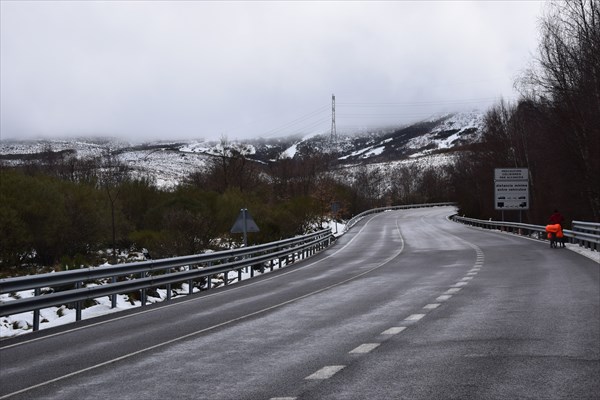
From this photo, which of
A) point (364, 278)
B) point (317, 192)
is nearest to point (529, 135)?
point (317, 192)

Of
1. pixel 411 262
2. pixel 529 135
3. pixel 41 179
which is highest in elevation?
pixel 529 135

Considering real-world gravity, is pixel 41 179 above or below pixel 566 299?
above

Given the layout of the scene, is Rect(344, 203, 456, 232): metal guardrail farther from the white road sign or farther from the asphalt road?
the asphalt road

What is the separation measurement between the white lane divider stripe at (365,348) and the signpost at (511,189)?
48.0 meters

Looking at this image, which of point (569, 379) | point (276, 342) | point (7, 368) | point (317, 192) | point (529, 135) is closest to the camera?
point (569, 379)

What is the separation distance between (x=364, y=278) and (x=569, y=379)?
1379 cm

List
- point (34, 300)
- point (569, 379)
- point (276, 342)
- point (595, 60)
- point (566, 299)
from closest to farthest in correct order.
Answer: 1. point (569, 379)
2. point (276, 342)
3. point (34, 300)
4. point (566, 299)
5. point (595, 60)

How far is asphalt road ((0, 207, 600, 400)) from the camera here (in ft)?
21.2

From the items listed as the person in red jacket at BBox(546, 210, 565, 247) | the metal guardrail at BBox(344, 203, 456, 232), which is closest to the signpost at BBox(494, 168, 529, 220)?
the metal guardrail at BBox(344, 203, 456, 232)

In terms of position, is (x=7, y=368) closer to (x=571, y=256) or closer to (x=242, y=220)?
(x=242, y=220)

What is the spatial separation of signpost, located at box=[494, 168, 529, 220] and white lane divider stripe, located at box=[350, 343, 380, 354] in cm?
4797

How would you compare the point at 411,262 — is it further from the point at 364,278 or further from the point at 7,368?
the point at 7,368

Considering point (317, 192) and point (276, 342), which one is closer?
point (276, 342)

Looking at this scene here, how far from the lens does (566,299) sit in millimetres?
13086
